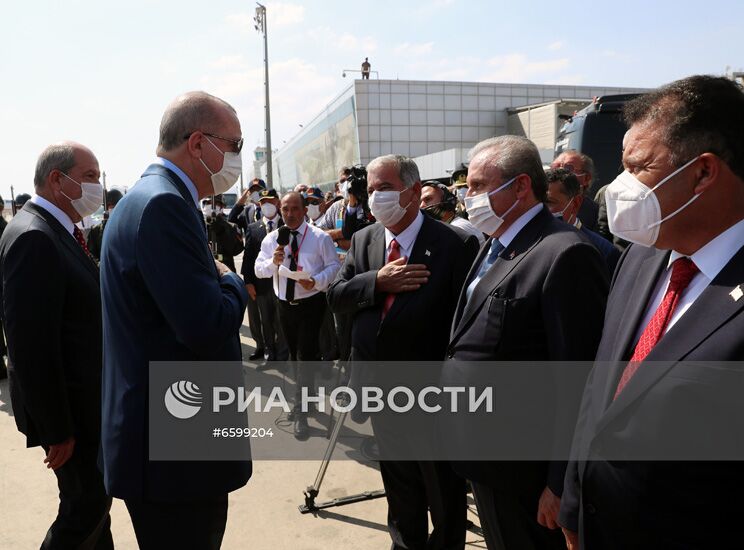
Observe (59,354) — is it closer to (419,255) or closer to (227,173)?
(227,173)

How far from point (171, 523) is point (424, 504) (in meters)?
1.42

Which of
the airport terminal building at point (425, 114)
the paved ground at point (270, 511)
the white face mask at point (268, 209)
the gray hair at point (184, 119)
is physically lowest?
the paved ground at point (270, 511)

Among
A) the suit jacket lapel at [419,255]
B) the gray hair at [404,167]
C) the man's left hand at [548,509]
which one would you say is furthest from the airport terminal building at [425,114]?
the man's left hand at [548,509]

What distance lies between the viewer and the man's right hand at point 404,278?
111 inches

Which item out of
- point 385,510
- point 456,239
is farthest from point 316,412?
point 456,239

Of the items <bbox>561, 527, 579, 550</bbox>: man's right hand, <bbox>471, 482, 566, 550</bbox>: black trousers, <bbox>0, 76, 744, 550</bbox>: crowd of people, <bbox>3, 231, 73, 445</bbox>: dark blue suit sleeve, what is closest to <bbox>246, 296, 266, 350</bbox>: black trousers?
<bbox>0, 76, 744, 550</bbox>: crowd of people

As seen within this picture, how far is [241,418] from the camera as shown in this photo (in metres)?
2.02

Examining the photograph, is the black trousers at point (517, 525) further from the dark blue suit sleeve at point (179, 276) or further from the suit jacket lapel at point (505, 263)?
the dark blue suit sleeve at point (179, 276)

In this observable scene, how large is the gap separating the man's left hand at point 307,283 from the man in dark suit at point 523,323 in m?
2.72

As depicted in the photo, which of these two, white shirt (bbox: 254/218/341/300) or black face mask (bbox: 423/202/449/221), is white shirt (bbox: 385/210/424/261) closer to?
black face mask (bbox: 423/202/449/221)

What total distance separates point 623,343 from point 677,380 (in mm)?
276

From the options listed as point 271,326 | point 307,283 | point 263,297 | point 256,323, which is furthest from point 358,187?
point 256,323

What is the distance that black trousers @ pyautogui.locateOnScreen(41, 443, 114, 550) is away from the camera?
244 cm

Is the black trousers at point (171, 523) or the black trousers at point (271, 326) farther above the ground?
the black trousers at point (171, 523)
